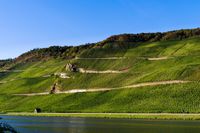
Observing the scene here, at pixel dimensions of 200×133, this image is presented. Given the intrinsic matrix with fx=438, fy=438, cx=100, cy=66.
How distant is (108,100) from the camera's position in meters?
156

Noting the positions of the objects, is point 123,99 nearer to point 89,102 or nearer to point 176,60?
point 89,102

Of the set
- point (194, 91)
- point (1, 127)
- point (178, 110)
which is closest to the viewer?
point (1, 127)

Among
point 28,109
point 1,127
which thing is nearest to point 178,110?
point 28,109

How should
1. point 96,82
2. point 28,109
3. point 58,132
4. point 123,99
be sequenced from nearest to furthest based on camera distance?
point 58,132 → point 123,99 → point 28,109 → point 96,82

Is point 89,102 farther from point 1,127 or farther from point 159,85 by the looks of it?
point 1,127

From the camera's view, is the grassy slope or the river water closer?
the river water

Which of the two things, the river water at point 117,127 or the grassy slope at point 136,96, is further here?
the grassy slope at point 136,96

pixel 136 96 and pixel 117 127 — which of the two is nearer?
pixel 117 127

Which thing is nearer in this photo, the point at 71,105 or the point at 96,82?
the point at 71,105

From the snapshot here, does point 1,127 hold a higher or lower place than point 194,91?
higher

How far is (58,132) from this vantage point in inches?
2409

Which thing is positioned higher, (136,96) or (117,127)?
(117,127)

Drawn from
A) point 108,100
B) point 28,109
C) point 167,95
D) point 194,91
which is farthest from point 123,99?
point 28,109

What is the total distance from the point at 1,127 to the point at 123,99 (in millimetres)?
132810
